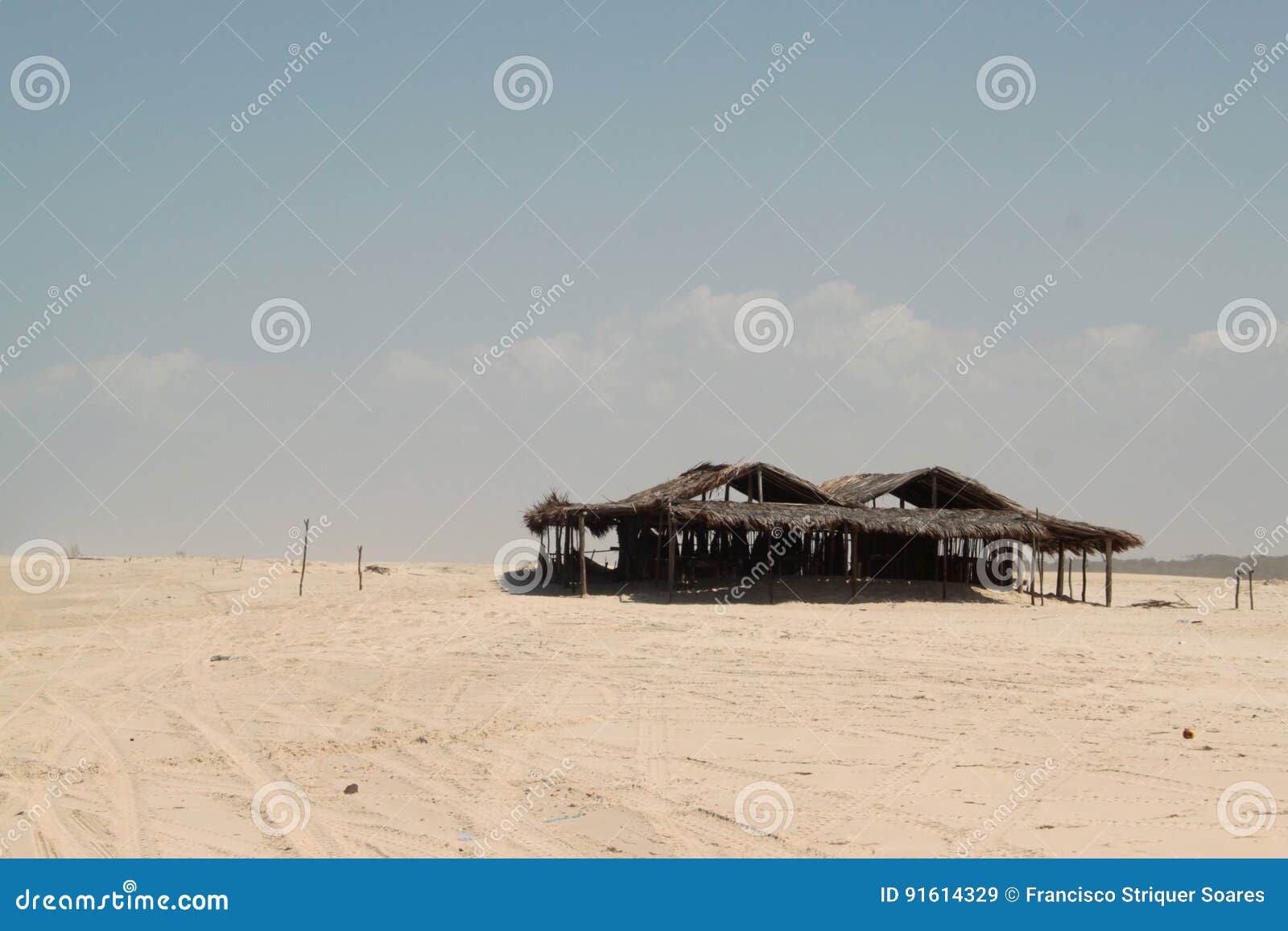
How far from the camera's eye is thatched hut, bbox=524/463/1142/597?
26.3 m

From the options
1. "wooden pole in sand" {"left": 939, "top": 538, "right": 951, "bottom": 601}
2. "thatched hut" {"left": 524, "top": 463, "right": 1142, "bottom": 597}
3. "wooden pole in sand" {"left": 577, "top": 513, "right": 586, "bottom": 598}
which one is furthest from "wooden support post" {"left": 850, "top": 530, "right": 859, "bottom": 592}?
"wooden pole in sand" {"left": 577, "top": 513, "right": 586, "bottom": 598}

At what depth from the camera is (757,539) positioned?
2827 cm

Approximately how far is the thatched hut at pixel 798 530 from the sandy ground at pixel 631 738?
6822mm

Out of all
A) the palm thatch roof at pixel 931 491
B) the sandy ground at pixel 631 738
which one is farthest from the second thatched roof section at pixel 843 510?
the sandy ground at pixel 631 738

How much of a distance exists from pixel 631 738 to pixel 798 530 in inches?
688

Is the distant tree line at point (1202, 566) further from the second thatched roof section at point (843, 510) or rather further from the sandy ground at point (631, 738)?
the sandy ground at point (631, 738)

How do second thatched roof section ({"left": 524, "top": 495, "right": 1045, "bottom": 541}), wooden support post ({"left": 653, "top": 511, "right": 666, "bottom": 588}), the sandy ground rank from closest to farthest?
1. the sandy ground
2. second thatched roof section ({"left": 524, "top": 495, "right": 1045, "bottom": 541})
3. wooden support post ({"left": 653, "top": 511, "right": 666, "bottom": 588})

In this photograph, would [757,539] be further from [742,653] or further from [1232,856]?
[1232,856]

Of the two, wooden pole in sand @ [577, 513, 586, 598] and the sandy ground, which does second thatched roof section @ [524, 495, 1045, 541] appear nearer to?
wooden pole in sand @ [577, 513, 586, 598]

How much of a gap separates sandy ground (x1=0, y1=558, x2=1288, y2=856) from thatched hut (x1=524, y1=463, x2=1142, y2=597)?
6822mm

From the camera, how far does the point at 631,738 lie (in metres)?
9.68

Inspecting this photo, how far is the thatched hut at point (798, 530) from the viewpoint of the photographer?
26.3 metres
